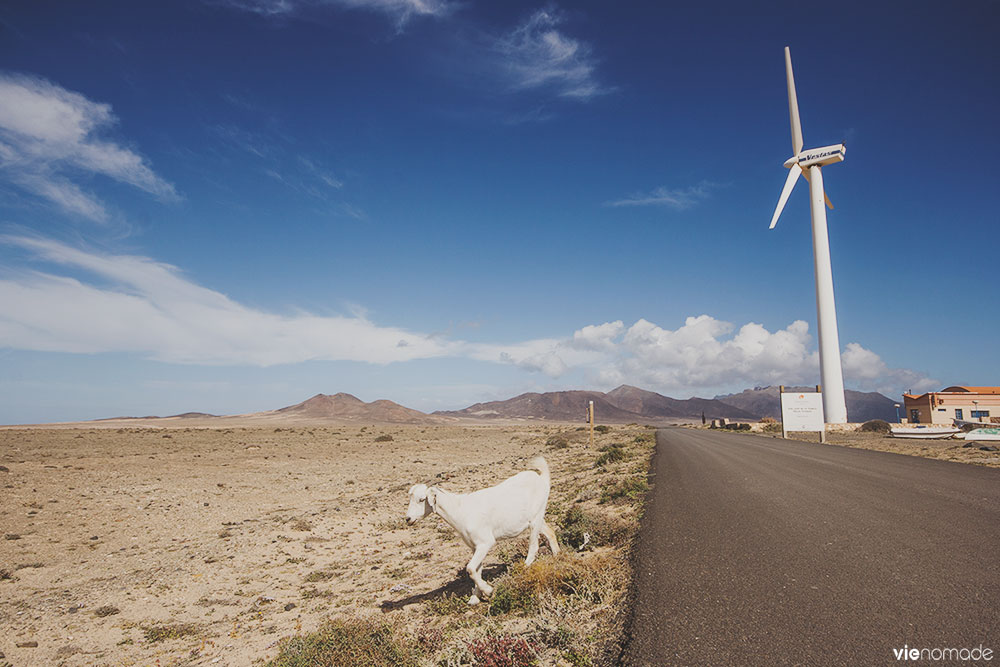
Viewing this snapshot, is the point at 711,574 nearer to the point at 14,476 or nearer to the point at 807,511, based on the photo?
the point at 807,511

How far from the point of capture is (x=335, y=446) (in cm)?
4856

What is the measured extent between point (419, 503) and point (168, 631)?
495 centimetres

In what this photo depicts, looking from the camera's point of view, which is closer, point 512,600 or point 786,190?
point 512,600

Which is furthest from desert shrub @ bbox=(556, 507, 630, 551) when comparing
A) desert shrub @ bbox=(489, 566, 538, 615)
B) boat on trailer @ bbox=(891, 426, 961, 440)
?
boat on trailer @ bbox=(891, 426, 961, 440)

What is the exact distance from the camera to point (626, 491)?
49.5 feet

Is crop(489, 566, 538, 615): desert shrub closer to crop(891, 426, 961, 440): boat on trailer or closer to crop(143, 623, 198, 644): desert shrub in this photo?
crop(143, 623, 198, 644): desert shrub

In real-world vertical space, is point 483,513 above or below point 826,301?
below

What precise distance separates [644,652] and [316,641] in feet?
13.1

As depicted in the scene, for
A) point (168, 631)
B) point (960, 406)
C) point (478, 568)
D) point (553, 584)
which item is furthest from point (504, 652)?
point (960, 406)

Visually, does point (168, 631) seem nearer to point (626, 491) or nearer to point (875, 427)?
point (626, 491)

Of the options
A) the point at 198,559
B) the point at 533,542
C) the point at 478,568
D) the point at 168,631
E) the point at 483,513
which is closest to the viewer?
the point at 478,568

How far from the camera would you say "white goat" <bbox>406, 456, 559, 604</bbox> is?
24.3ft

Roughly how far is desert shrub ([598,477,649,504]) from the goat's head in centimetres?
778

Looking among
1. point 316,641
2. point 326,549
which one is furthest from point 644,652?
point 326,549
